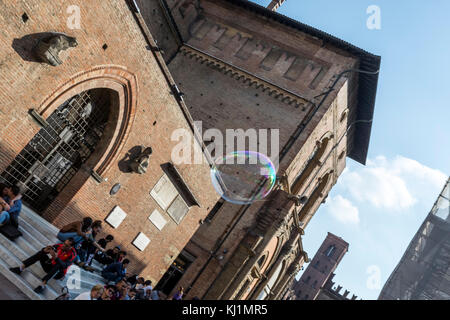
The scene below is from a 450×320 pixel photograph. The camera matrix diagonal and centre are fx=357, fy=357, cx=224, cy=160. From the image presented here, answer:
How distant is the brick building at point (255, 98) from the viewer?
17.0 meters

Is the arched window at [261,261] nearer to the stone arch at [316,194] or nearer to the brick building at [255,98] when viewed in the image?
the brick building at [255,98]

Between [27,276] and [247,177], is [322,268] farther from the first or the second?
[27,276]

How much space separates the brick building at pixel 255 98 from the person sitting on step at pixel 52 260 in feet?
34.9

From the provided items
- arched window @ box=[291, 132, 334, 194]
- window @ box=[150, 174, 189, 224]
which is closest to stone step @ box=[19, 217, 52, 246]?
window @ box=[150, 174, 189, 224]

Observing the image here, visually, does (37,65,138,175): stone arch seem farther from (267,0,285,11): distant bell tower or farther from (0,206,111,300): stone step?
(267,0,285,11): distant bell tower

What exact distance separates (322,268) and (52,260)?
6521 centimetres

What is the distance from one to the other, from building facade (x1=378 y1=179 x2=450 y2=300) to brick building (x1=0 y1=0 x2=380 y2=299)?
7.20 metres

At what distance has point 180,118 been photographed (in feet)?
39.6

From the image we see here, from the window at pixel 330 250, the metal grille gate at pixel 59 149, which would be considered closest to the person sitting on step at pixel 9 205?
the metal grille gate at pixel 59 149

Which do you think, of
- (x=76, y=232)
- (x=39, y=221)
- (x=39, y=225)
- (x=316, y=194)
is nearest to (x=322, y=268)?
(x=316, y=194)

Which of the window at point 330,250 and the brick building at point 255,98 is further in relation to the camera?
the window at point 330,250

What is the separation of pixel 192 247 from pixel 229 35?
1206 cm
